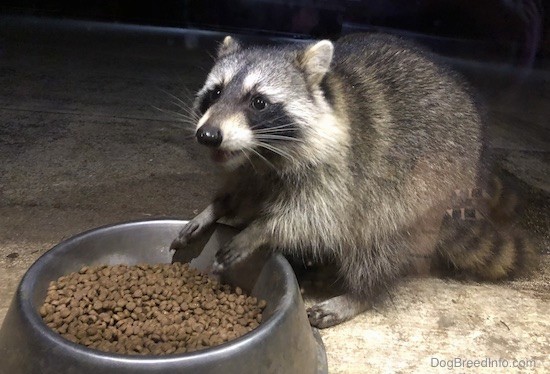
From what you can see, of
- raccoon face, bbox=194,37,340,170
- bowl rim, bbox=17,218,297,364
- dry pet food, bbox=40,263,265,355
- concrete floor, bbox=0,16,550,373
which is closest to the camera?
bowl rim, bbox=17,218,297,364

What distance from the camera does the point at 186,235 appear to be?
1782 millimetres

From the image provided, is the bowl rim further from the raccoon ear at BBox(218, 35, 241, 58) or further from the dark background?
the dark background

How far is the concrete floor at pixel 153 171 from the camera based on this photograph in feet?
5.93

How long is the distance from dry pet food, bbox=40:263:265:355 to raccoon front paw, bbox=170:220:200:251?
0.22 ft

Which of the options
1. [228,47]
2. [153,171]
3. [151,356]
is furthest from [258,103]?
[153,171]

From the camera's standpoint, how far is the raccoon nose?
4.91ft

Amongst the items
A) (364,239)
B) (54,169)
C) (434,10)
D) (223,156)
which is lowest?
(54,169)

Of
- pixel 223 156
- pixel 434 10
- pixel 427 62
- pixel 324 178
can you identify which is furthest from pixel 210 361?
pixel 434 10

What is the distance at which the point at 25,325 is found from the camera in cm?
130

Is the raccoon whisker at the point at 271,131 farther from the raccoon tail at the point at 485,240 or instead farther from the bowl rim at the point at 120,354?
the raccoon tail at the point at 485,240

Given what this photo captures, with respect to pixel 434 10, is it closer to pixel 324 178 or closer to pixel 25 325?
pixel 324 178

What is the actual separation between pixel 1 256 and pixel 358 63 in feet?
4.47

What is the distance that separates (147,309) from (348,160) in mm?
727

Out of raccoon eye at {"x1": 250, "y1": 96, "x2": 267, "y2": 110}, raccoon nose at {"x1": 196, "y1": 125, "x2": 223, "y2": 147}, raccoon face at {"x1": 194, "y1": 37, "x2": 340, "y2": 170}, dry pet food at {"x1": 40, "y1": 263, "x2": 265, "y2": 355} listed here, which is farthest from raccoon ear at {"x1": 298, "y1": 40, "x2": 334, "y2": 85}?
dry pet food at {"x1": 40, "y1": 263, "x2": 265, "y2": 355}
